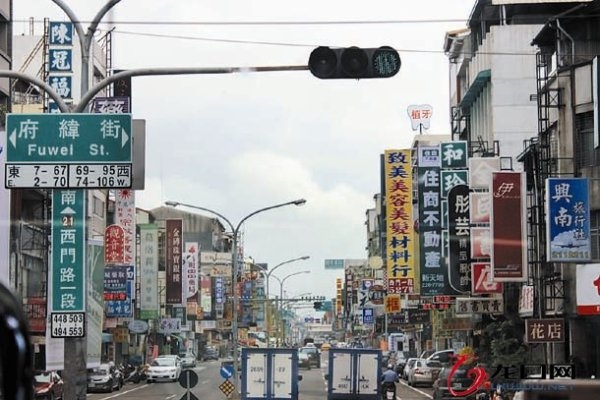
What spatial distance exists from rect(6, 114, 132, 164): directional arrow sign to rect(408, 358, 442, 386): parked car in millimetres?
38638

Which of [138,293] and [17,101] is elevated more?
[17,101]

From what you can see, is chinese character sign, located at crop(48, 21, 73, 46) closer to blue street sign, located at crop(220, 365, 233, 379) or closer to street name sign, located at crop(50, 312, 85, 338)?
blue street sign, located at crop(220, 365, 233, 379)

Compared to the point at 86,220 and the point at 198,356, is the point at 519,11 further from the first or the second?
the point at 198,356

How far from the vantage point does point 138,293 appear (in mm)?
71625

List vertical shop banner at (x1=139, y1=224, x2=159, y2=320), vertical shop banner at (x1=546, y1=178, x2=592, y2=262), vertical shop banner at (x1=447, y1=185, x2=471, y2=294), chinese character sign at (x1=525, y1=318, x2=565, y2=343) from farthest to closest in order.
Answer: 1. vertical shop banner at (x1=139, y1=224, x2=159, y2=320)
2. vertical shop banner at (x1=447, y1=185, x2=471, y2=294)
3. chinese character sign at (x1=525, y1=318, x2=565, y2=343)
4. vertical shop banner at (x1=546, y1=178, x2=592, y2=262)

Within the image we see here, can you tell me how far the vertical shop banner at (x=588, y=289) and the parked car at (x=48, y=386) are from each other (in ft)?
58.1

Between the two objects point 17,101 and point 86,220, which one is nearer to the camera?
point 86,220

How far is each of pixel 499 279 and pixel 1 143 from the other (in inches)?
780

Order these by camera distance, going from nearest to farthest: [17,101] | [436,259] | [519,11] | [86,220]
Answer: [86,220] → [436,259] → [519,11] → [17,101]

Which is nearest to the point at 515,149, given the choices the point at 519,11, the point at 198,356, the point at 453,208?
the point at 519,11

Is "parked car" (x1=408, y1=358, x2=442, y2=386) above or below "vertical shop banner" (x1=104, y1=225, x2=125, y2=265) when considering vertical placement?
below

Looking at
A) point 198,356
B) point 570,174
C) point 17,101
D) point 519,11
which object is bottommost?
point 198,356

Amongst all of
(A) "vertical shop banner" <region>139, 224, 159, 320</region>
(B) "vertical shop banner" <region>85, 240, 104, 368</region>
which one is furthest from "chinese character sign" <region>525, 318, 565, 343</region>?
(A) "vertical shop banner" <region>139, 224, 159, 320</region>

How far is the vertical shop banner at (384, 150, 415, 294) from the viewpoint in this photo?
55.0 metres
